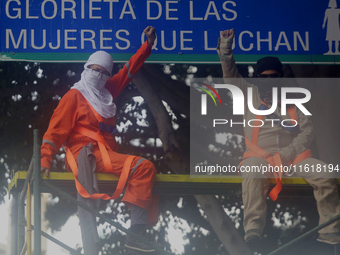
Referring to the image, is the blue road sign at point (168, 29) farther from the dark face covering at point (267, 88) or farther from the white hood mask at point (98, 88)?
the dark face covering at point (267, 88)

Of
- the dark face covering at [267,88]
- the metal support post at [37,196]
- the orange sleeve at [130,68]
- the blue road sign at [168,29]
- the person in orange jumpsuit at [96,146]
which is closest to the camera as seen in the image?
the metal support post at [37,196]

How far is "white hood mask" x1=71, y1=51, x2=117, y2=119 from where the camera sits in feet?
18.3

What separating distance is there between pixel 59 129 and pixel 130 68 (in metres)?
1.15

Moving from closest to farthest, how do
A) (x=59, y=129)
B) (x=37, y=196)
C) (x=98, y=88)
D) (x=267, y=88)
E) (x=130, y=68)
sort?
(x=37, y=196), (x=59, y=129), (x=267, y=88), (x=98, y=88), (x=130, y=68)

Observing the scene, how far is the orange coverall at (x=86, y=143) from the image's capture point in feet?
16.7

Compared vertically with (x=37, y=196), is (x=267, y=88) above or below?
above

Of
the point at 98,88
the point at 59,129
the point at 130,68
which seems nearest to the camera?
the point at 59,129

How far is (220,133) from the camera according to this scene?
9516 mm

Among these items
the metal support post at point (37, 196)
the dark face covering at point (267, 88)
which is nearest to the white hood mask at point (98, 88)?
the metal support post at point (37, 196)

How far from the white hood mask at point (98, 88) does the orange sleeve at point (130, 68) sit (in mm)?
144

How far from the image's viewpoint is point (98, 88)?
576cm

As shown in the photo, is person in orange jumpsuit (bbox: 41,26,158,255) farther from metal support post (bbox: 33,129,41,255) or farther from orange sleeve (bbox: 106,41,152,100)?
metal support post (bbox: 33,129,41,255)

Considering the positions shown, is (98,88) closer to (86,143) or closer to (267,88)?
(86,143)

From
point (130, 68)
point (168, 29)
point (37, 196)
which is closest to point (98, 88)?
point (130, 68)
